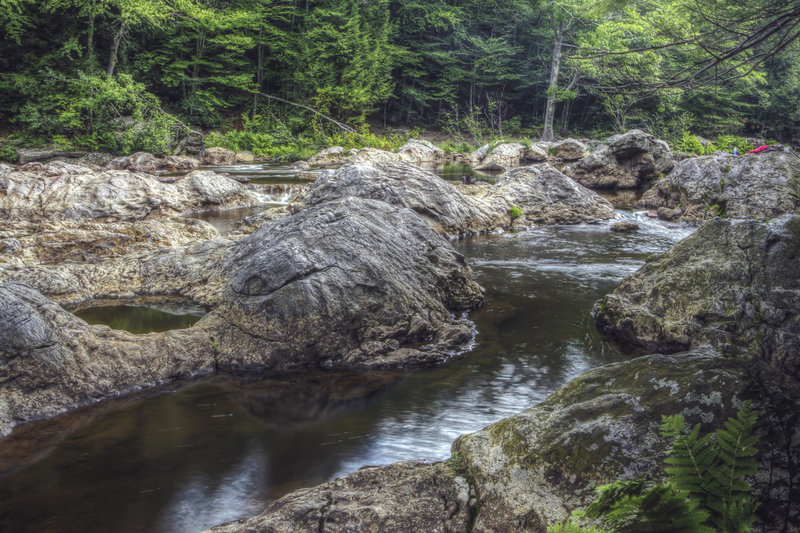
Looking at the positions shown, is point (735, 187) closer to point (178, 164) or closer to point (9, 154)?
point (178, 164)

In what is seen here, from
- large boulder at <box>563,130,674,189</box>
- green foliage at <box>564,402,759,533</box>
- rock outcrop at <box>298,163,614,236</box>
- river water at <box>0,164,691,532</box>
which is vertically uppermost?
large boulder at <box>563,130,674,189</box>

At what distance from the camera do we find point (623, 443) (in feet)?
8.60

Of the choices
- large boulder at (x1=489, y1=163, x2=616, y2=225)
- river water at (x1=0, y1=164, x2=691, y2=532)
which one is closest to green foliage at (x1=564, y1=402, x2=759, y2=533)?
river water at (x1=0, y1=164, x2=691, y2=532)

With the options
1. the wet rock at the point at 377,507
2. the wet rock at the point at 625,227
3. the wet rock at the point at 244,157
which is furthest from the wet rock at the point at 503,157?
the wet rock at the point at 377,507

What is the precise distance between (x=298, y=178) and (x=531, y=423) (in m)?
16.5

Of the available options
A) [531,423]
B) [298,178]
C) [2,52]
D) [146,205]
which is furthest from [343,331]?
[2,52]

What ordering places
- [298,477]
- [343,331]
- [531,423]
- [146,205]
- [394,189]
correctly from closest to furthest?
1. [531,423]
2. [298,477]
3. [343,331]
4. [394,189]
5. [146,205]

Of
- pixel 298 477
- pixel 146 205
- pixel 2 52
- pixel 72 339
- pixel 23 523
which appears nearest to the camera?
pixel 23 523

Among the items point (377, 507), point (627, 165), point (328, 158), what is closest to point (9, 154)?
point (328, 158)

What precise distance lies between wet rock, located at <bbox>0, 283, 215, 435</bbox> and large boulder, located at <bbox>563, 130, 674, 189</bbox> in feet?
54.4

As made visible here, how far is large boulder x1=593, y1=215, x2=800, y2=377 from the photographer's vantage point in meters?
5.07

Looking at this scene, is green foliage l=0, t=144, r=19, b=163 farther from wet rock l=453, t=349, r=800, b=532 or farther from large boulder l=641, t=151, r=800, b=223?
wet rock l=453, t=349, r=800, b=532

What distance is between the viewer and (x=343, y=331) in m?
5.43

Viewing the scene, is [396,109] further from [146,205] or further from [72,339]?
[72,339]
